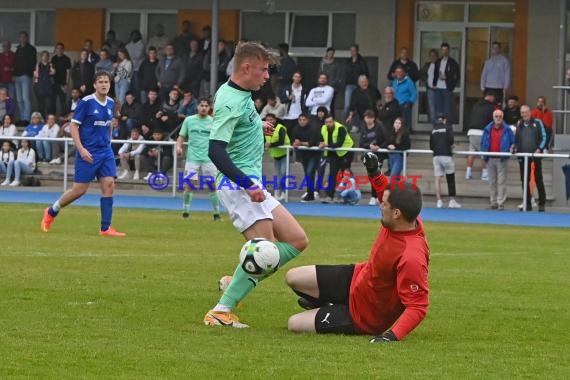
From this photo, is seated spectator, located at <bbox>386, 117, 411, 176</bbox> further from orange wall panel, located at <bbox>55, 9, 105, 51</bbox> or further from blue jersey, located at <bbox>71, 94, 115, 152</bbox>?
orange wall panel, located at <bbox>55, 9, 105, 51</bbox>

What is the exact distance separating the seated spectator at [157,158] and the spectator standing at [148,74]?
9.19ft

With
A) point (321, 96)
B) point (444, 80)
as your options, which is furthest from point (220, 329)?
point (444, 80)

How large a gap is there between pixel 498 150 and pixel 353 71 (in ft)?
15.8

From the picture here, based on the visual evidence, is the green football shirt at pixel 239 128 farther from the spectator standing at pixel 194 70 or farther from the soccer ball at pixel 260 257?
the spectator standing at pixel 194 70

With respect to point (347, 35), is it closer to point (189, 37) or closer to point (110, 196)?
point (189, 37)

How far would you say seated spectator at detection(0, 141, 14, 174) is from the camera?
30266mm

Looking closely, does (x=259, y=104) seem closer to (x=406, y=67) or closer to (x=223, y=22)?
(x=406, y=67)

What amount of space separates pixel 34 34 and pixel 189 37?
20.7 feet

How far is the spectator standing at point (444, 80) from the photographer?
30172 millimetres

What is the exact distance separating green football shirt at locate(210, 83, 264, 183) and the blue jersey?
755 centimetres

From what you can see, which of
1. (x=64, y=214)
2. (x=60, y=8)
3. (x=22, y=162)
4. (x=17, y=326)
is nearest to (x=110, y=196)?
(x=64, y=214)

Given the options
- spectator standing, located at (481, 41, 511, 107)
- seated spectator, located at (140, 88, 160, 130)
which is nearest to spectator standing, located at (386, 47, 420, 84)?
spectator standing, located at (481, 41, 511, 107)

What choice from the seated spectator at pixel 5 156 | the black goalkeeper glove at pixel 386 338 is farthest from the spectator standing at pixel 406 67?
the black goalkeeper glove at pixel 386 338

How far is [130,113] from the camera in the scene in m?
31.2
